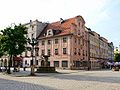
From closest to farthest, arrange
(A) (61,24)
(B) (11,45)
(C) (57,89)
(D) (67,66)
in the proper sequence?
(C) (57,89) < (B) (11,45) < (D) (67,66) < (A) (61,24)

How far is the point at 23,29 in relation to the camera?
4053cm

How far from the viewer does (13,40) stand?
1528 inches

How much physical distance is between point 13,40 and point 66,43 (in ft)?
85.2

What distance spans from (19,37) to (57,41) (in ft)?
88.5

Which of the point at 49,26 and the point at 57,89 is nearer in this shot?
the point at 57,89

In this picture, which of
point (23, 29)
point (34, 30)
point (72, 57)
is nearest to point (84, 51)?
point (72, 57)

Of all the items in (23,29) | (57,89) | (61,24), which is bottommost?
(57,89)

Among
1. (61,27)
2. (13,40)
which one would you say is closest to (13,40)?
(13,40)

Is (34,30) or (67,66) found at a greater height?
(34,30)

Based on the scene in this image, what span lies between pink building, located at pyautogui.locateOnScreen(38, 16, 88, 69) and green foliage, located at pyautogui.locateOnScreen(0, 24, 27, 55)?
23.8m

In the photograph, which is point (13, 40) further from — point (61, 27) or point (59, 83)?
point (61, 27)

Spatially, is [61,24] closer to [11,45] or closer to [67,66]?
[67,66]

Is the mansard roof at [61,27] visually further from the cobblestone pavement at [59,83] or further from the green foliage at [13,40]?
the cobblestone pavement at [59,83]

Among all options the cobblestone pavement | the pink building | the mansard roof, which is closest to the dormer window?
the pink building
